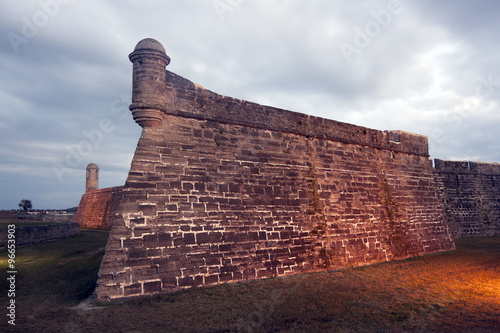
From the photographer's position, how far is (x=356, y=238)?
9.87m

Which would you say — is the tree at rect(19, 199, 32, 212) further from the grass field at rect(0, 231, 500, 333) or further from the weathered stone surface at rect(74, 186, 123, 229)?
the grass field at rect(0, 231, 500, 333)

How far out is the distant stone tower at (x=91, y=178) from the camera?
2717cm

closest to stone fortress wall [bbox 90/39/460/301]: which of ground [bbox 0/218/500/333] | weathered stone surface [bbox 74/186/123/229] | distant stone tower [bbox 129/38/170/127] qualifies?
distant stone tower [bbox 129/38/170/127]

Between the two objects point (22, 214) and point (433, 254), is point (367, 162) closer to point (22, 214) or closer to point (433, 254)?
point (433, 254)

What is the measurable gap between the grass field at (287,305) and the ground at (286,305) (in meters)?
0.01

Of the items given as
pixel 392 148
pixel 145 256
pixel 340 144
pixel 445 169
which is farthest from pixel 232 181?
pixel 445 169

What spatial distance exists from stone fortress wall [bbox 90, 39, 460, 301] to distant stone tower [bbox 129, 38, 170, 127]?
3 cm

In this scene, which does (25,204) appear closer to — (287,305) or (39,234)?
(39,234)

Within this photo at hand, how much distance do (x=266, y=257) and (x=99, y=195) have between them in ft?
72.9

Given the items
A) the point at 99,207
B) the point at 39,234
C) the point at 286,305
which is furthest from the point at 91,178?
the point at 286,305

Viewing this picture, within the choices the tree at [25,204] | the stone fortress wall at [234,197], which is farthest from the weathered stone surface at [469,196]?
the tree at [25,204]

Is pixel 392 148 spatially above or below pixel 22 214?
above

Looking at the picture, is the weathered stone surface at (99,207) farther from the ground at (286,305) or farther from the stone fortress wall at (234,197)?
the stone fortress wall at (234,197)

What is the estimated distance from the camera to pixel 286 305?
5.42m
